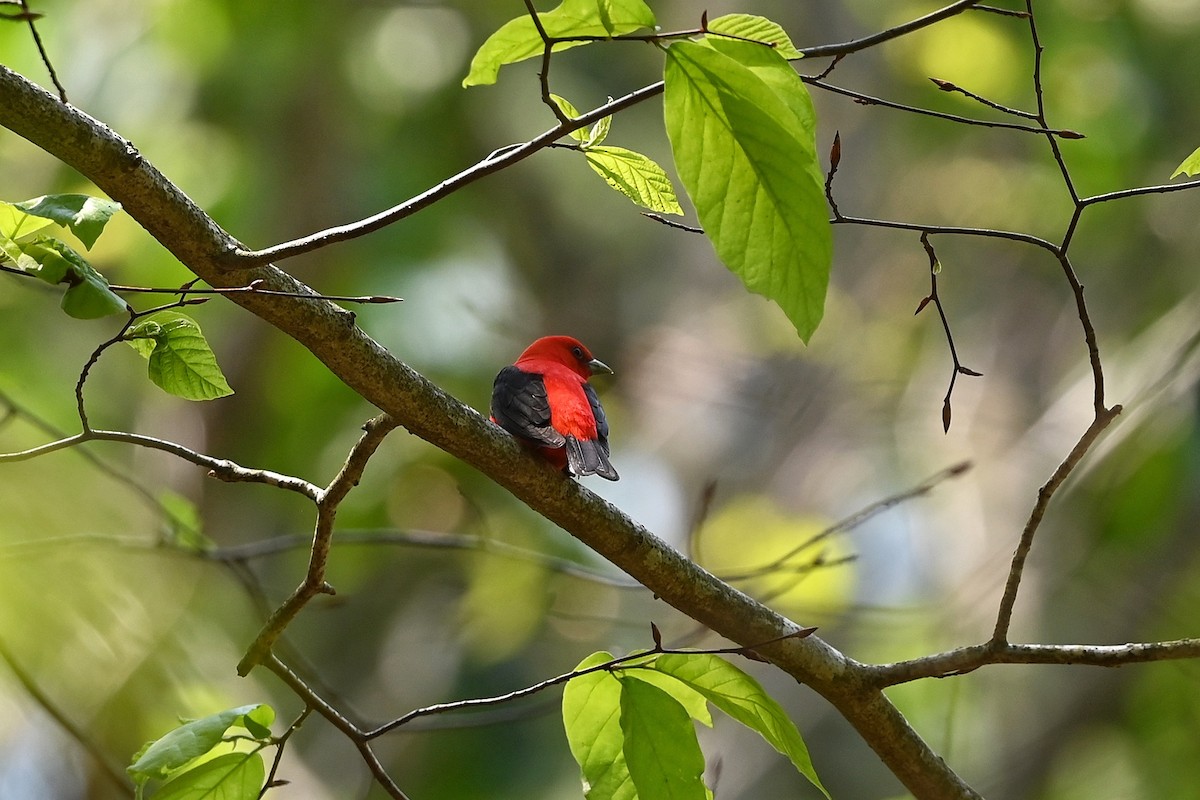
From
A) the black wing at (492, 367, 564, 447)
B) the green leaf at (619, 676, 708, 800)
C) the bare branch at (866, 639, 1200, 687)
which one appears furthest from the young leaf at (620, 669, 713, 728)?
the black wing at (492, 367, 564, 447)

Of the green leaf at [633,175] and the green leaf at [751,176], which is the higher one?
the green leaf at [633,175]

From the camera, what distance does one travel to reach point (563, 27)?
5.32ft

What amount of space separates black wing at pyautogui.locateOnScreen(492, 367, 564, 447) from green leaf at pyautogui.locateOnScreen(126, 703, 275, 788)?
120cm

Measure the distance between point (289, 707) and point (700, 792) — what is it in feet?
25.1

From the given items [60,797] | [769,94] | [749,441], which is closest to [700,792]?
[769,94]

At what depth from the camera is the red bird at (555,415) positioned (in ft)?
10.1

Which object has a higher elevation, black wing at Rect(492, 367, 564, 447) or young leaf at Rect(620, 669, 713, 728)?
black wing at Rect(492, 367, 564, 447)

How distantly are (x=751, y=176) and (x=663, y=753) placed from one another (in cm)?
106

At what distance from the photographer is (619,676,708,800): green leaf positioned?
2.09 metres

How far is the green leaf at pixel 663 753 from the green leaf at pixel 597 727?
10 cm

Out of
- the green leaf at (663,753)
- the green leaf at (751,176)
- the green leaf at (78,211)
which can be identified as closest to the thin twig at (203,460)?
the green leaf at (78,211)

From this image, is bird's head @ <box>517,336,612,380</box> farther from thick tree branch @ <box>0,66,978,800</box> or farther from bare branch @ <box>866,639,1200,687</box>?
bare branch @ <box>866,639,1200,687</box>

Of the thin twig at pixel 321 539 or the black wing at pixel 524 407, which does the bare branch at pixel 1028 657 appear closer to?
the black wing at pixel 524 407

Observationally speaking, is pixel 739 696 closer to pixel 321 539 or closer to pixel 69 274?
pixel 321 539
